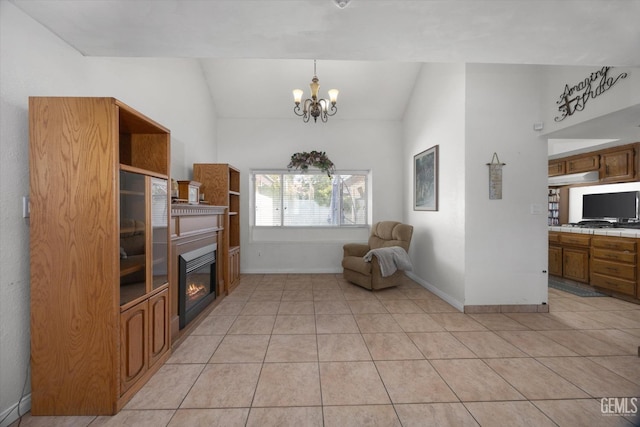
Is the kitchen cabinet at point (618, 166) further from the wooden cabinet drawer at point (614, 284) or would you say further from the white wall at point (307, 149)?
the white wall at point (307, 149)

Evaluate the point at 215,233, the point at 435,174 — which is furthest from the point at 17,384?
the point at 435,174

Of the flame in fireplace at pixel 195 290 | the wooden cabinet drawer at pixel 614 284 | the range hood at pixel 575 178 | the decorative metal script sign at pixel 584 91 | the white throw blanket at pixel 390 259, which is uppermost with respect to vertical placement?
the decorative metal script sign at pixel 584 91

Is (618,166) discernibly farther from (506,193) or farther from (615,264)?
(506,193)

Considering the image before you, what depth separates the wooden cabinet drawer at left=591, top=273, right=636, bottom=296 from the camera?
361cm

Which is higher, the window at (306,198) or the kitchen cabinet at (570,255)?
the window at (306,198)

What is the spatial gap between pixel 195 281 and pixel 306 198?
110 inches

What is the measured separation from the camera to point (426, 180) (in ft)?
14.1

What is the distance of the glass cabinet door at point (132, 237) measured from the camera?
5.73 ft

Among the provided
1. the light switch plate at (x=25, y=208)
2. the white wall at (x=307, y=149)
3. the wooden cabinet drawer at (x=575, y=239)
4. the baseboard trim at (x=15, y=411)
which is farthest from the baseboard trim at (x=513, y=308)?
the light switch plate at (x=25, y=208)

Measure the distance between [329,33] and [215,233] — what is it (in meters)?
2.79

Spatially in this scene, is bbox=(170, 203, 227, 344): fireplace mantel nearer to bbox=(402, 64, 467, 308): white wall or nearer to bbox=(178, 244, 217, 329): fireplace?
bbox=(178, 244, 217, 329): fireplace

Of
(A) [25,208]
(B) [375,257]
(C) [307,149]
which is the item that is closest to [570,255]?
(B) [375,257]

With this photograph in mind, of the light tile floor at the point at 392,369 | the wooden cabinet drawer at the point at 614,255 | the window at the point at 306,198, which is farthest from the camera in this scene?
the window at the point at 306,198

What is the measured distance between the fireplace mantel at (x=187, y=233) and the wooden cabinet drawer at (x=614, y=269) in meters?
5.49
